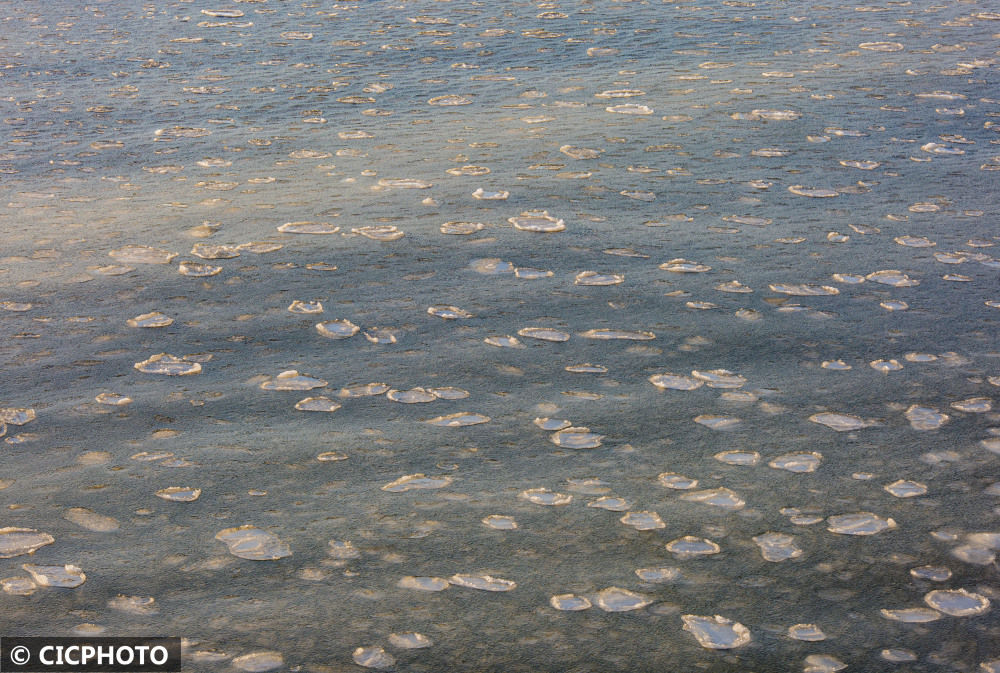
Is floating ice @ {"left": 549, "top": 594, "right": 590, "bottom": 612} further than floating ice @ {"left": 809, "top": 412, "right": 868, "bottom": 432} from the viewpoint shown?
No

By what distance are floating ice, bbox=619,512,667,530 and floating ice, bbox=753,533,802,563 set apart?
0.81ft

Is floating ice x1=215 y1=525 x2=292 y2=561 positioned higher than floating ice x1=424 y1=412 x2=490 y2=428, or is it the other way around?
floating ice x1=424 y1=412 x2=490 y2=428

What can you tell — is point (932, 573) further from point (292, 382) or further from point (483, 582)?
point (292, 382)

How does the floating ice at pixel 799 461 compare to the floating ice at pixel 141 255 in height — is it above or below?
below

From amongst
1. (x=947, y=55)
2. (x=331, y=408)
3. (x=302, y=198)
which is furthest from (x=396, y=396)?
(x=947, y=55)

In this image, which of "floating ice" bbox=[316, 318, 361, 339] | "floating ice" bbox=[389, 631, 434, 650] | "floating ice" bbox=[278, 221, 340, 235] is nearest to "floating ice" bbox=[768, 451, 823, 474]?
"floating ice" bbox=[389, 631, 434, 650]

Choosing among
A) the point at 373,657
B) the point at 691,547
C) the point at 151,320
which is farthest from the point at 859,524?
the point at 151,320

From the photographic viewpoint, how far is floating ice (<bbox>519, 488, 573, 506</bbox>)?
2.52 m

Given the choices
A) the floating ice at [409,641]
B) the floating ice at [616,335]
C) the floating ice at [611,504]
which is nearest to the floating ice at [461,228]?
the floating ice at [616,335]

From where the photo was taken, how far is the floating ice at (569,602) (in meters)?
2.14

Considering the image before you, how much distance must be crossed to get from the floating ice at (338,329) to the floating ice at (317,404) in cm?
45

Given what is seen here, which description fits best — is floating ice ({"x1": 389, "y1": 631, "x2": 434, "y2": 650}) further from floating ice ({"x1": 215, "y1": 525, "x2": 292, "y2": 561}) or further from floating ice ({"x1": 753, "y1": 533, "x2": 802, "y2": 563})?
floating ice ({"x1": 753, "y1": 533, "x2": 802, "y2": 563})

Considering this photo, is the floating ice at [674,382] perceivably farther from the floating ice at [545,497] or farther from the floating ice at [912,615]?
the floating ice at [912,615]

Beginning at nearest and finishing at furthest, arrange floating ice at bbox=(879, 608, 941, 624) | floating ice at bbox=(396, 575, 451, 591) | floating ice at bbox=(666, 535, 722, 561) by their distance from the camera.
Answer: floating ice at bbox=(879, 608, 941, 624), floating ice at bbox=(396, 575, 451, 591), floating ice at bbox=(666, 535, 722, 561)
